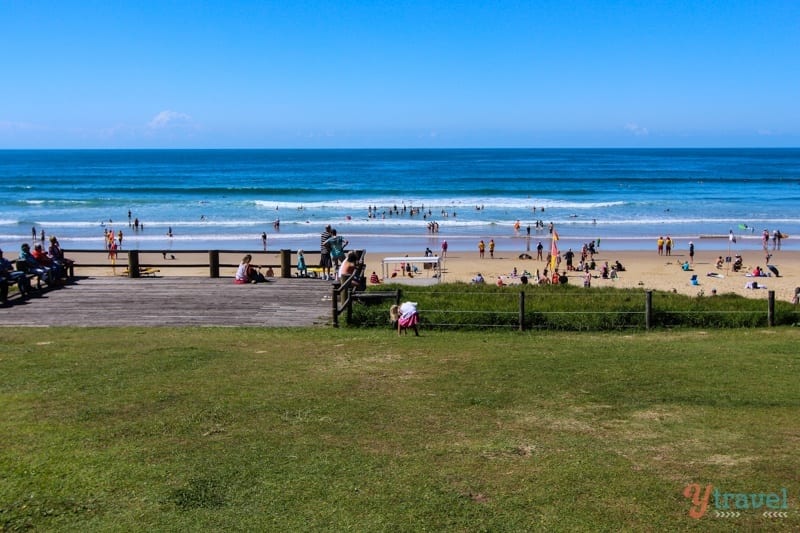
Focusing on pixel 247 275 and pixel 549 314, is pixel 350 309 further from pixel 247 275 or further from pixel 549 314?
pixel 247 275

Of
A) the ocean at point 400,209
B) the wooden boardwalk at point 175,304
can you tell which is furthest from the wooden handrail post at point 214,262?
the ocean at point 400,209

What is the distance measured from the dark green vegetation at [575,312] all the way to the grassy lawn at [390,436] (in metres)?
2.35

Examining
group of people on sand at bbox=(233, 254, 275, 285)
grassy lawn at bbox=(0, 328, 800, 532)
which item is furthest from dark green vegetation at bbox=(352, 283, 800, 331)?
group of people on sand at bbox=(233, 254, 275, 285)

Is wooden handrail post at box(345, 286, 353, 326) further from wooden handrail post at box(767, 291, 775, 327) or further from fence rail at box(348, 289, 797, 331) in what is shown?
wooden handrail post at box(767, 291, 775, 327)

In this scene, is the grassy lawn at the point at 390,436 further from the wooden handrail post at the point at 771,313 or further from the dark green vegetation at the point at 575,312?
the wooden handrail post at the point at 771,313

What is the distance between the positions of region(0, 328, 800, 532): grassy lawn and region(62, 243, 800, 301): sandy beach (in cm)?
1545

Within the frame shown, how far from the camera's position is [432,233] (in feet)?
165

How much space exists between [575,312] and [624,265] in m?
21.0

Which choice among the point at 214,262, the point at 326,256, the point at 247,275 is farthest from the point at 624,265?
the point at 214,262

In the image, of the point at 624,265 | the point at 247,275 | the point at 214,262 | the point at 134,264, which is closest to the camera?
the point at 247,275

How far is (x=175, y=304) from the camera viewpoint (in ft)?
56.7

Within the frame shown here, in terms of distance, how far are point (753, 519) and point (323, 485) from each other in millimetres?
3830

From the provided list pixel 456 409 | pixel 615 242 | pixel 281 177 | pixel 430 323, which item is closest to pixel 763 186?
pixel 615 242

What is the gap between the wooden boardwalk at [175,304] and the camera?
1592 cm
